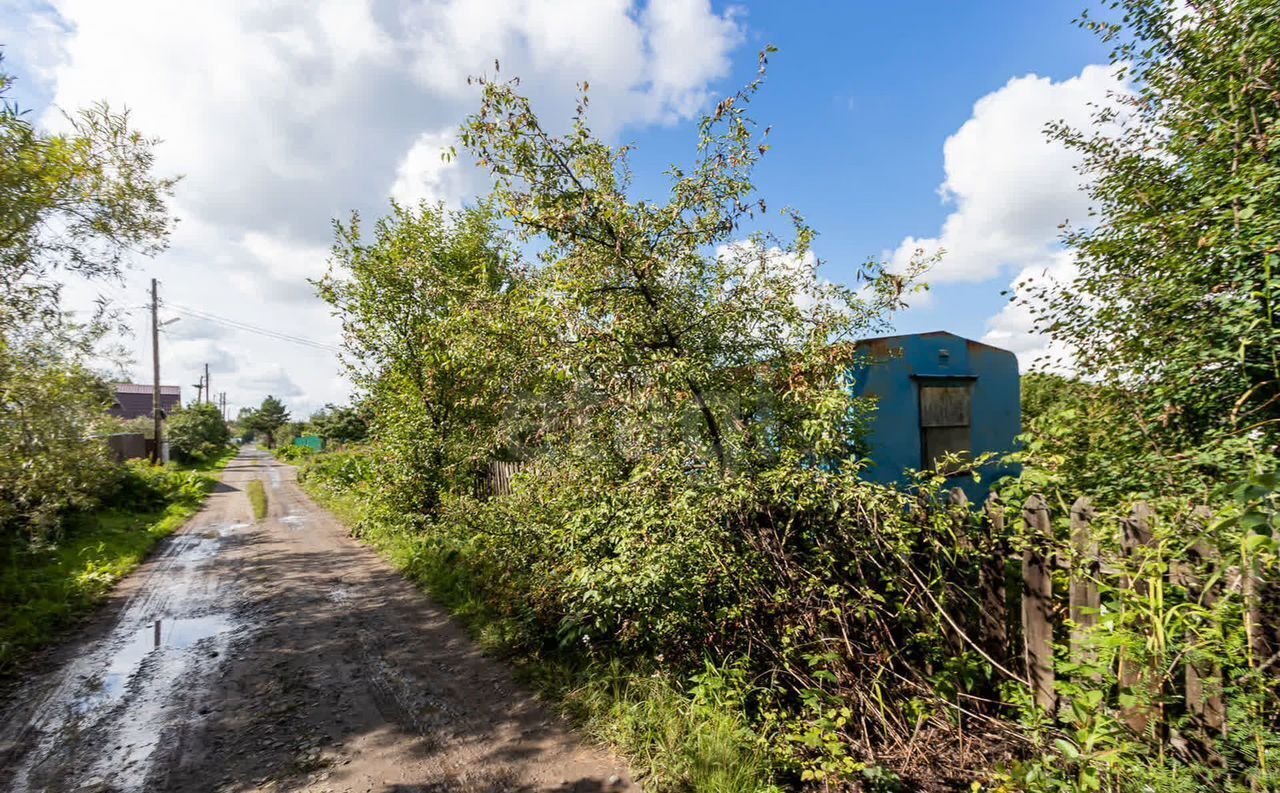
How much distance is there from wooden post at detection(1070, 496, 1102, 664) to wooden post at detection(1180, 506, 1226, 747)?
326 mm

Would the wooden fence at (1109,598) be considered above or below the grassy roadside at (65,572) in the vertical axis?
above

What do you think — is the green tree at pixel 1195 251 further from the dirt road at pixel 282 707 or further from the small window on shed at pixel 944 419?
the dirt road at pixel 282 707

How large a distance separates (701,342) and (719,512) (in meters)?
1.30

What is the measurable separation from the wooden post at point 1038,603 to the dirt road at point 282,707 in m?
2.43

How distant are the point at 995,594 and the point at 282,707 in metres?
5.10

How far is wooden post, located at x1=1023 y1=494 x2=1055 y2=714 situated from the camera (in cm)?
286

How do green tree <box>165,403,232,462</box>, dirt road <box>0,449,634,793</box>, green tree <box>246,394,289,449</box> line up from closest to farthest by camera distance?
dirt road <box>0,449,634,793</box> < green tree <box>165,403,232,462</box> < green tree <box>246,394,289,449</box>

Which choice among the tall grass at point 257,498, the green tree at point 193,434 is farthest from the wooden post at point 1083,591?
the green tree at point 193,434

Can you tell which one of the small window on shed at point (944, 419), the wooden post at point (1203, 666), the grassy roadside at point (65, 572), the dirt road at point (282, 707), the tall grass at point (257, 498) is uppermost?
the small window on shed at point (944, 419)

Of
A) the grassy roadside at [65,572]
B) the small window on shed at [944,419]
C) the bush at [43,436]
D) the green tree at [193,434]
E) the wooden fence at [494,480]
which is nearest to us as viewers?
the grassy roadside at [65,572]

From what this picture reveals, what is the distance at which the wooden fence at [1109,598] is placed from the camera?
2254 mm

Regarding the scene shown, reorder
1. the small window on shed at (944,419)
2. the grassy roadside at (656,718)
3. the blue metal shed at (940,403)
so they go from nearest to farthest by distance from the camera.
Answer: the grassy roadside at (656,718) → the blue metal shed at (940,403) → the small window on shed at (944,419)

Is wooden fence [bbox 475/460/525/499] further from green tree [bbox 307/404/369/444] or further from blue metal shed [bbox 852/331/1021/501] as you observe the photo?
green tree [bbox 307/404/369/444]

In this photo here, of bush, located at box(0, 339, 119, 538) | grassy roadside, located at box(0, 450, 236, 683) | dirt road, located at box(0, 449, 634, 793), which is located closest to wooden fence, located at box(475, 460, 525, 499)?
dirt road, located at box(0, 449, 634, 793)
